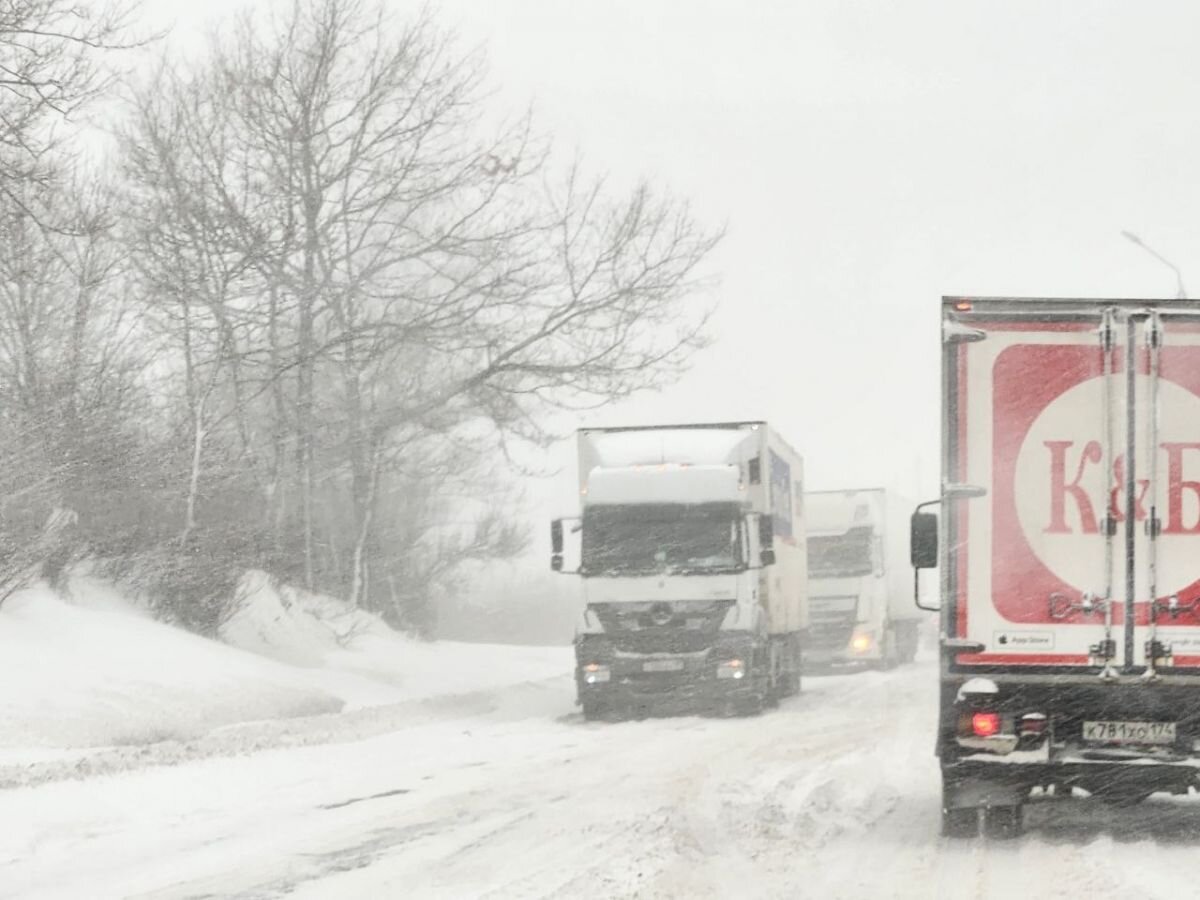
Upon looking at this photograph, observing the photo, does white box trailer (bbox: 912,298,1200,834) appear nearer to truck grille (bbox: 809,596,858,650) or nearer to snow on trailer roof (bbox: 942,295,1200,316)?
snow on trailer roof (bbox: 942,295,1200,316)

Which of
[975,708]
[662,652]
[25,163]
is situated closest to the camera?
[975,708]

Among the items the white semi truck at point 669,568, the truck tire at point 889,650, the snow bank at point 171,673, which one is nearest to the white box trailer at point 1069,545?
the snow bank at point 171,673

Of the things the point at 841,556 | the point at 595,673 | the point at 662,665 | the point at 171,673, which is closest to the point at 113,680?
the point at 171,673

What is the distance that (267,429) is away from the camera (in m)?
33.4

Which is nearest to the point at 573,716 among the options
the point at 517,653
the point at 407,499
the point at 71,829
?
the point at 71,829

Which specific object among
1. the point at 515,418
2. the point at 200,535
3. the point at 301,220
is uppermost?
the point at 301,220

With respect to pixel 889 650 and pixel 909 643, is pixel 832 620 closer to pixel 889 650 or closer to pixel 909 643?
pixel 889 650

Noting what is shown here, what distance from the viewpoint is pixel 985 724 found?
37.0 feet

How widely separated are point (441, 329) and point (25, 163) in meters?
11.7

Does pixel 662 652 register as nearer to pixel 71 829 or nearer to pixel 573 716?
pixel 573 716

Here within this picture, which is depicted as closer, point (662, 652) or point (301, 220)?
point (662, 652)

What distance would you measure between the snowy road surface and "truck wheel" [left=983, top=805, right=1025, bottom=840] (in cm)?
14

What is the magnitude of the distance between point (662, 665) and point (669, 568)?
46.7 inches

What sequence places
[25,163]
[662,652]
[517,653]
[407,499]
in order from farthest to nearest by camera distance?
[407,499]
[517,653]
[662,652]
[25,163]
